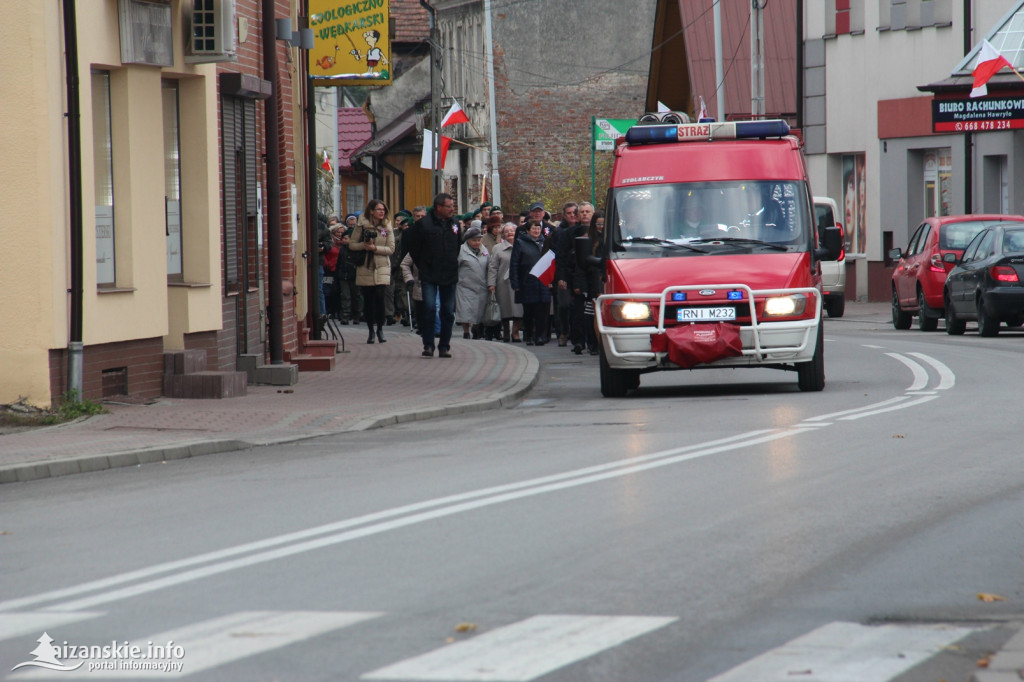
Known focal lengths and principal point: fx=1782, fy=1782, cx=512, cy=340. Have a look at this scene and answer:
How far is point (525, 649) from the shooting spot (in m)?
5.70

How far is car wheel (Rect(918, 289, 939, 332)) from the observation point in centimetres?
2816

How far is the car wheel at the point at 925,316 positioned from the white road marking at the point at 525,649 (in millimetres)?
22817

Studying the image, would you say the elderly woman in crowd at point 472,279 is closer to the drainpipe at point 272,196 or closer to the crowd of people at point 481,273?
the crowd of people at point 481,273

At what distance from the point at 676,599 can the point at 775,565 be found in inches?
32.8

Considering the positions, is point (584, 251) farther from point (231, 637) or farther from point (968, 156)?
point (968, 156)

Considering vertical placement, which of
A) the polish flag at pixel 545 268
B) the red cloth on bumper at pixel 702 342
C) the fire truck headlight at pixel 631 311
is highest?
the polish flag at pixel 545 268

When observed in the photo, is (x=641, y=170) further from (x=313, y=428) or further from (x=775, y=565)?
(x=775, y=565)

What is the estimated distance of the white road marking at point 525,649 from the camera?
17.6 ft

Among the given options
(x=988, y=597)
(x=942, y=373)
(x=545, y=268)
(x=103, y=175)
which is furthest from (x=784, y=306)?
(x=988, y=597)

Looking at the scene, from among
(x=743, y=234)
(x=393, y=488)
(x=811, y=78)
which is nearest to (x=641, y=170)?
(x=743, y=234)

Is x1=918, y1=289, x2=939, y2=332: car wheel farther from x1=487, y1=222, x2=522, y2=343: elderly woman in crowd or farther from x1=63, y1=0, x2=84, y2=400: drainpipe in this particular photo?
x1=63, y1=0, x2=84, y2=400: drainpipe

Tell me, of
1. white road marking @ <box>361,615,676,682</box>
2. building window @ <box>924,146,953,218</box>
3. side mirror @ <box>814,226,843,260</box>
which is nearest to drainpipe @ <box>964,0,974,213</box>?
building window @ <box>924,146,953,218</box>

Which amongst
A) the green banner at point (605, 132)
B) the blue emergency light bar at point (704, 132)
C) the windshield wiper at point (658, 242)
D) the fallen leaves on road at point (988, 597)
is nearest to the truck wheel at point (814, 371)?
the windshield wiper at point (658, 242)

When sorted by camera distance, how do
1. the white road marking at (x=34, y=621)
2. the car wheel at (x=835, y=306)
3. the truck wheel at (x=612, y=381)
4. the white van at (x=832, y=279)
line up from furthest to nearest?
the car wheel at (x=835, y=306) < the white van at (x=832, y=279) < the truck wheel at (x=612, y=381) < the white road marking at (x=34, y=621)
